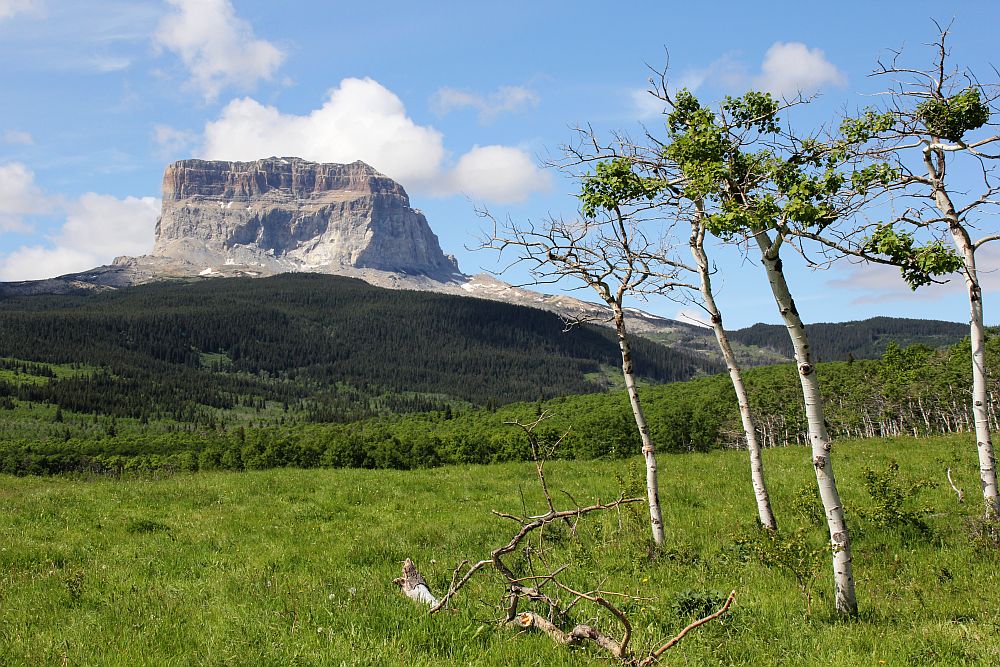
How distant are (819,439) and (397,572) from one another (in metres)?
8.08

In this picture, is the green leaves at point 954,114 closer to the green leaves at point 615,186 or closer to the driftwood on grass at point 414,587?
the green leaves at point 615,186

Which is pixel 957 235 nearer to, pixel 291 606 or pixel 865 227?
pixel 865 227

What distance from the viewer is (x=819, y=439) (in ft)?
27.3

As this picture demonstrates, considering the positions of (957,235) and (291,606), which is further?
(957,235)

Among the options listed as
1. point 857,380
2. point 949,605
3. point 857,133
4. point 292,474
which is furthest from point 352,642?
point 857,380

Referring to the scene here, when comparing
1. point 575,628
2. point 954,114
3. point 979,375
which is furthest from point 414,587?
point 954,114

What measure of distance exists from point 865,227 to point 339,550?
40.7 ft

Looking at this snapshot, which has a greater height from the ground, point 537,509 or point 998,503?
point 998,503

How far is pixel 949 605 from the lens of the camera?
29.9 ft

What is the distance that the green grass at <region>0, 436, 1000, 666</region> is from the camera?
7.54 m

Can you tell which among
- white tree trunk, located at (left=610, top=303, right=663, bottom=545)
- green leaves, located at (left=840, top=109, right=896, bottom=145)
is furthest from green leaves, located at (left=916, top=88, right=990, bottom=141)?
white tree trunk, located at (left=610, top=303, right=663, bottom=545)

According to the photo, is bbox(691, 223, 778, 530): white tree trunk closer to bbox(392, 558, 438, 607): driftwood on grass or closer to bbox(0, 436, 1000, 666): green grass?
bbox(0, 436, 1000, 666): green grass

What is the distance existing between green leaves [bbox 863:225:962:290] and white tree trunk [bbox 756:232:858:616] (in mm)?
1739

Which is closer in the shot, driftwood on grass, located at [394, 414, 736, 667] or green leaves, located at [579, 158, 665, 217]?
driftwood on grass, located at [394, 414, 736, 667]
